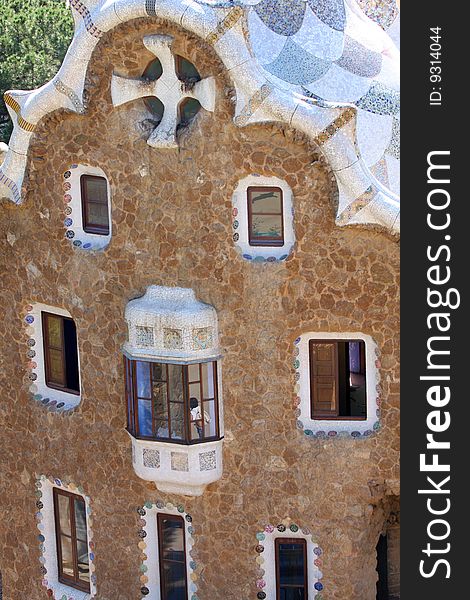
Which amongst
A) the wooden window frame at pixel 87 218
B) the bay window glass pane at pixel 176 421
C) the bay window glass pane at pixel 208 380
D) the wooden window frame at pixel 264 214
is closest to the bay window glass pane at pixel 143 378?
the bay window glass pane at pixel 176 421

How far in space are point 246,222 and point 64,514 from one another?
550 centimetres

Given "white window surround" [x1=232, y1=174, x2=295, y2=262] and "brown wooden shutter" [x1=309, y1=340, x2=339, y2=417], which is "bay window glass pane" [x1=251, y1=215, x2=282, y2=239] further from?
"brown wooden shutter" [x1=309, y1=340, x2=339, y2=417]

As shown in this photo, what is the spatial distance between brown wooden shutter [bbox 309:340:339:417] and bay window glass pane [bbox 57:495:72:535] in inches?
166

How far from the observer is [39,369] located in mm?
20344

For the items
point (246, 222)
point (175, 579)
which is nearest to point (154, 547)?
point (175, 579)

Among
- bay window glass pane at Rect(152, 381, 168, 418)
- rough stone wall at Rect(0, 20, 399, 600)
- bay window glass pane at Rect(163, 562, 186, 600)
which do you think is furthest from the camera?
bay window glass pane at Rect(163, 562, 186, 600)

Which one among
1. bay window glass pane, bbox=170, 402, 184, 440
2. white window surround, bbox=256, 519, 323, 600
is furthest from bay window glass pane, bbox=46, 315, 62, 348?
white window surround, bbox=256, 519, 323, 600

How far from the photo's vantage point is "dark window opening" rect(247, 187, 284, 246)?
59.1 feet

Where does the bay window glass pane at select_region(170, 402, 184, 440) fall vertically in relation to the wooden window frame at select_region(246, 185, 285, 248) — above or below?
below

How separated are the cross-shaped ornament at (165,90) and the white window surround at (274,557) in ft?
17.4

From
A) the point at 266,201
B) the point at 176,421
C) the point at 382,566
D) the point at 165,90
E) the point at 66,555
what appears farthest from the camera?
the point at 382,566

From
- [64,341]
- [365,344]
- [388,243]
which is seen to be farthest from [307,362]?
[64,341]

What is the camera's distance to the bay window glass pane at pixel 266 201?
17984 mm

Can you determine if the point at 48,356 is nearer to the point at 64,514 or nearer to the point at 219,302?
the point at 64,514
